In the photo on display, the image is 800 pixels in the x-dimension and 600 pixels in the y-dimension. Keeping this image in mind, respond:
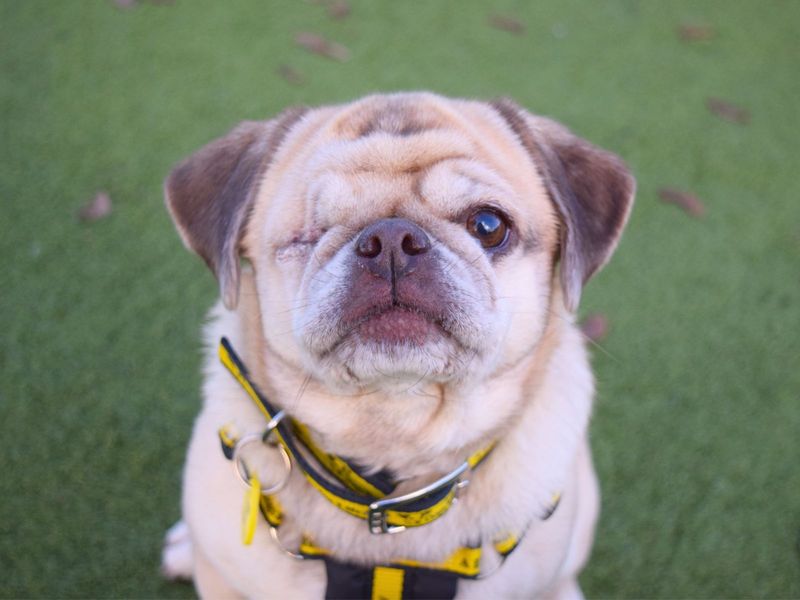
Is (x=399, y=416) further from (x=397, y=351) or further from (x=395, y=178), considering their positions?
(x=395, y=178)

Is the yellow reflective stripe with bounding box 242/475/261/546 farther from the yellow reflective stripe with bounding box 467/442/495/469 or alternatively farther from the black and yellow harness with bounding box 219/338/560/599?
the yellow reflective stripe with bounding box 467/442/495/469

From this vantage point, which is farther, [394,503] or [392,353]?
[394,503]

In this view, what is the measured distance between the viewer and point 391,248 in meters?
1.56

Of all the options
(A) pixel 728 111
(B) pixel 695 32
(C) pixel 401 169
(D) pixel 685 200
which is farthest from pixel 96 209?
(B) pixel 695 32

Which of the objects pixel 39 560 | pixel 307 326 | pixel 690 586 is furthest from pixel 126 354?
pixel 690 586

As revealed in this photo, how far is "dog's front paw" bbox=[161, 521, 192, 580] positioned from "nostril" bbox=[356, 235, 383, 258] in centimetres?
137

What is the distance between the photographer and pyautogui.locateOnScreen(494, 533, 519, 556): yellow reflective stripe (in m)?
1.87

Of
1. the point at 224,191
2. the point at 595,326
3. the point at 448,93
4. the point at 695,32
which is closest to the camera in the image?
the point at 224,191

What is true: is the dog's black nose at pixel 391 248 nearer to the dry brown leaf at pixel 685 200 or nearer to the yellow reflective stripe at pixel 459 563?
the yellow reflective stripe at pixel 459 563

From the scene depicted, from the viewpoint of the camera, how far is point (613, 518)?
110 inches

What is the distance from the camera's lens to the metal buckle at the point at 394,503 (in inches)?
68.5

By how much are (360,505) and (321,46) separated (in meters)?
3.62

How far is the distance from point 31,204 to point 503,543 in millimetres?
2807

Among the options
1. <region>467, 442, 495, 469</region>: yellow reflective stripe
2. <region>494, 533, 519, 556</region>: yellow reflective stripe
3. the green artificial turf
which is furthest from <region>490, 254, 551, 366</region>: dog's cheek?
the green artificial turf
